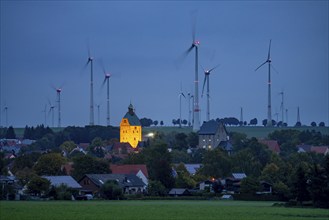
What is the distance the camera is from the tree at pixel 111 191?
A: 100m

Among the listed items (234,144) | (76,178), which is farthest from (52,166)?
(234,144)

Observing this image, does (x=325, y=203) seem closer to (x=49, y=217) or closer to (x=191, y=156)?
(x=49, y=217)

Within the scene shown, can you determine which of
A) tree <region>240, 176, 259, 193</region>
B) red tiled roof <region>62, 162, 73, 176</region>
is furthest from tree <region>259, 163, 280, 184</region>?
red tiled roof <region>62, 162, 73, 176</region>

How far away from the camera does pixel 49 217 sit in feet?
193

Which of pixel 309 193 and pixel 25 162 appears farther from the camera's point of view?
pixel 25 162

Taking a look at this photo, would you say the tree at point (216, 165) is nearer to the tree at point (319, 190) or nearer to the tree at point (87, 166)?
the tree at point (87, 166)

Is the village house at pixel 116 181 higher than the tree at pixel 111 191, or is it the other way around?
the village house at pixel 116 181

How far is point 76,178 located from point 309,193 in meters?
40.3

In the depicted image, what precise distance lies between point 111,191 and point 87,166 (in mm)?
21320

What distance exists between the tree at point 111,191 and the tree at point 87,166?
17.4m

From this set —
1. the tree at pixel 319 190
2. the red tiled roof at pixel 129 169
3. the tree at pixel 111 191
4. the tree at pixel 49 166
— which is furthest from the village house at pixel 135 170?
the tree at pixel 319 190

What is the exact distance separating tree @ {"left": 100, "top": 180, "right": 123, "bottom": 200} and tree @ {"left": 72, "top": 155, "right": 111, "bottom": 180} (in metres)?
17.4

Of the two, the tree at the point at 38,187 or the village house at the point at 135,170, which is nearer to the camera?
the tree at the point at 38,187

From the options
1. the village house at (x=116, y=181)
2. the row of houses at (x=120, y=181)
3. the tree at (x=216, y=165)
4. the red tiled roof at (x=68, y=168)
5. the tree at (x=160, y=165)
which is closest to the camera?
the row of houses at (x=120, y=181)
